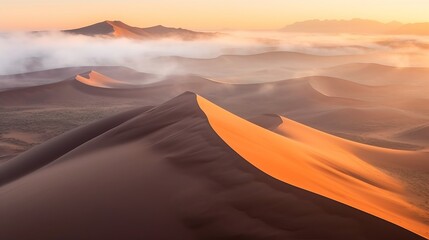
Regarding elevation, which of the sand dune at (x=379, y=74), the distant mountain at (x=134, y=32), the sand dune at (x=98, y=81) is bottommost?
the sand dune at (x=379, y=74)

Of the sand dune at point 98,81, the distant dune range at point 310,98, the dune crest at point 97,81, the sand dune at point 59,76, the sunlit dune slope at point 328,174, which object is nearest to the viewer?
the sunlit dune slope at point 328,174

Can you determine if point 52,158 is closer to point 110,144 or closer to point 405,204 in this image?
point 110,144

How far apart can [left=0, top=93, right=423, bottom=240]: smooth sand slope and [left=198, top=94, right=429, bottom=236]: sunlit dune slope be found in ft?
0.34

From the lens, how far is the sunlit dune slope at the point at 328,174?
5746 mm

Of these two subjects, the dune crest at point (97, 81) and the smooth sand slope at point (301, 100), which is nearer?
the smooth sand slope at point (301, 100)

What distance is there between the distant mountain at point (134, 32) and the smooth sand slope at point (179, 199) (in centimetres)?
13185

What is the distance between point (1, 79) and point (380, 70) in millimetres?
48825

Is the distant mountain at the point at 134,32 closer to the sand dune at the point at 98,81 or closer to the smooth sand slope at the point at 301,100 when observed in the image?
the sand dune at the point at 98,81

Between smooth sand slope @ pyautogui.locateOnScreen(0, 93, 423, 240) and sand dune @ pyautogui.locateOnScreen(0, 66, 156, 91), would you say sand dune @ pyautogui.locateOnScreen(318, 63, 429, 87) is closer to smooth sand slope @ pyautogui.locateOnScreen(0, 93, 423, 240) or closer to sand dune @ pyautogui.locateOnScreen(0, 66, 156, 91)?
sand dune @ pyautogui.locateOnScreen(0, 66, 156, 91)

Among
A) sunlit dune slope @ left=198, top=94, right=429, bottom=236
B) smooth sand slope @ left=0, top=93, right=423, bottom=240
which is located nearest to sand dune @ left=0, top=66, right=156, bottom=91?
sunlit dune slope @ left=198, top=94, right=429, bottom=236

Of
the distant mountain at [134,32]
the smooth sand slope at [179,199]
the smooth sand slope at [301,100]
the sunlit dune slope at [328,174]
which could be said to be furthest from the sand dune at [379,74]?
the distant mountain at [134,32]

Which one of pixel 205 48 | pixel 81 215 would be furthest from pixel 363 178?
pixel 205 48

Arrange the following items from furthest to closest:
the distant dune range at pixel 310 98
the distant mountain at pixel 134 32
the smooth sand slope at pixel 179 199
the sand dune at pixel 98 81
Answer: the distant mountain at pixel 134 32
the sand dune at pixel 98 81
the distant dune range at pixel 310 98
the smooth sand slope at pixel 179 199

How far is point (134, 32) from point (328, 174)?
148238mm
